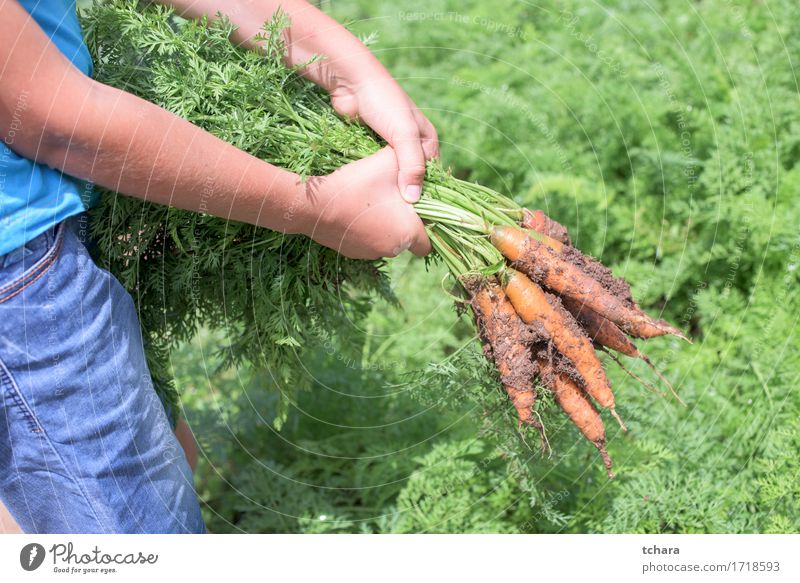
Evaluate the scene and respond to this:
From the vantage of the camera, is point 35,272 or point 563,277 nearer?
point 35,272

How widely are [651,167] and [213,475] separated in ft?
6.29

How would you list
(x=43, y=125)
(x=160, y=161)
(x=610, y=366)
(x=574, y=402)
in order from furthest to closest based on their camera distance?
(x=610, y=366) → (x=574, y=402) → (x=160, y=161) → (x=43, y=125)

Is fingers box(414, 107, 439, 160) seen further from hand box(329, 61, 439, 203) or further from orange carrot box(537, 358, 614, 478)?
orange carrot box(537, 358, 614, 478)

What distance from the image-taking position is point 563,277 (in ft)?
6.17

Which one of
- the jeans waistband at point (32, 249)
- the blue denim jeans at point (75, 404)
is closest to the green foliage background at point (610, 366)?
the blue denim jeans at point (75, 404)

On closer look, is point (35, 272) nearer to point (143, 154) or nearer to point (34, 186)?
point (34, 186)

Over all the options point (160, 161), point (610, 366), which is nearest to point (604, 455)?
point (610, 366)

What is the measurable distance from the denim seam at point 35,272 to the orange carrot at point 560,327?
0.95m

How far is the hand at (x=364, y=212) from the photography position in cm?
167

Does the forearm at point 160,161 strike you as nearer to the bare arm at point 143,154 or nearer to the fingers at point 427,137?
the bare arm at point 143,154

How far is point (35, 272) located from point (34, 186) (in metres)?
A: 0.15

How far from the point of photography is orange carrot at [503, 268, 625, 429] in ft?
6.14

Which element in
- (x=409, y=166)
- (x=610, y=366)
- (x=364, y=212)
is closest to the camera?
(x=364, y=212)
